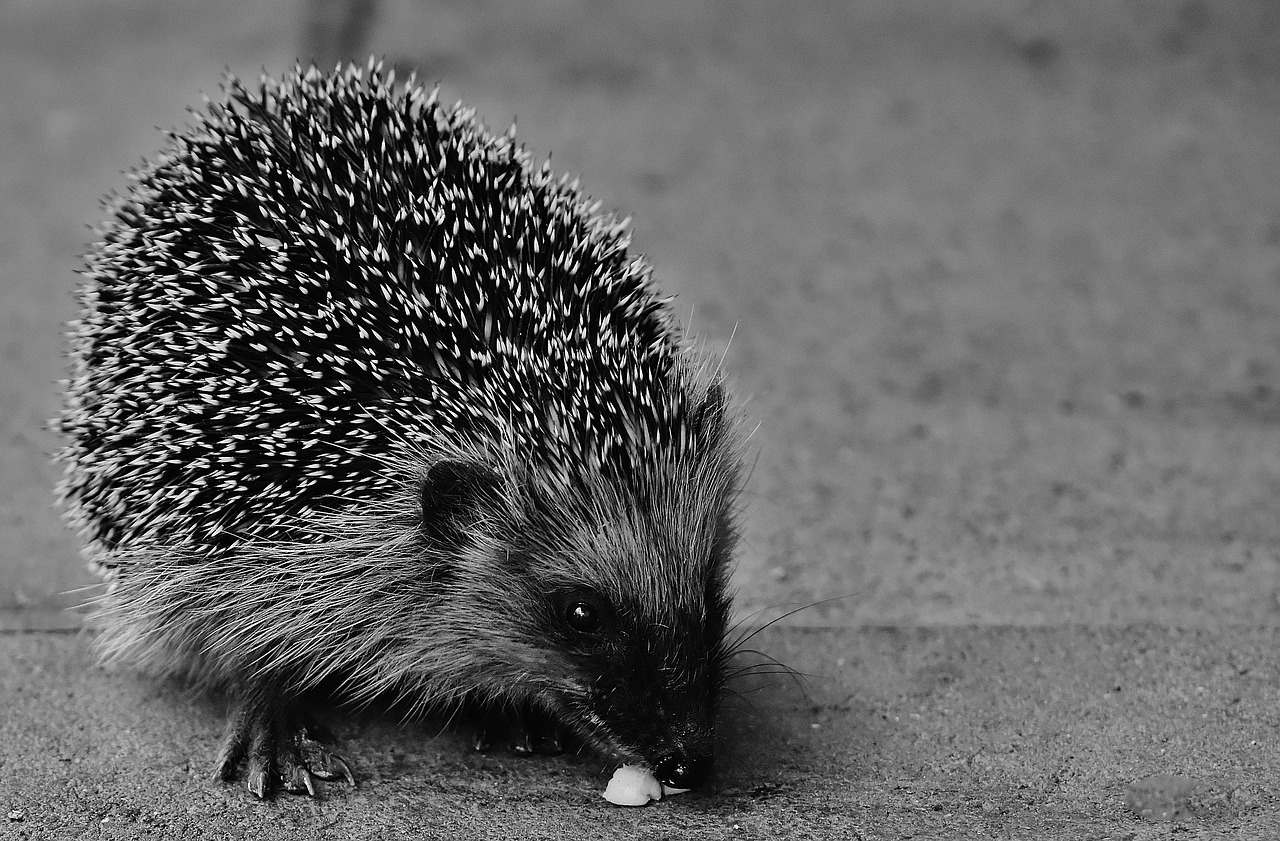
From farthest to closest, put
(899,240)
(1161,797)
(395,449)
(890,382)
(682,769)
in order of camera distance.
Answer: (899,240) → (890,382) → (395,449) → (1161,797) → (682,769)

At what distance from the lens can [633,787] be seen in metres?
4.76

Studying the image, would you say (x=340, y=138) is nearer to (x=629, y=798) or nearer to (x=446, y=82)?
(x=629, y=798)

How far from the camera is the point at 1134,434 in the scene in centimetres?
788

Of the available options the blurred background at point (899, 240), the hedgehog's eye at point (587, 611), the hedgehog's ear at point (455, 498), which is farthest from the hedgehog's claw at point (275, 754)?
the blurred background at point (899, 240)

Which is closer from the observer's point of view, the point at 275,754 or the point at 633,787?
the point at 633,787

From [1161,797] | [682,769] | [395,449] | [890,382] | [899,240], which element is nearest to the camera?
[682,769]

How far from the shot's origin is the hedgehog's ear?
15.8 feet

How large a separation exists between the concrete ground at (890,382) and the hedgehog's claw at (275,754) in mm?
94

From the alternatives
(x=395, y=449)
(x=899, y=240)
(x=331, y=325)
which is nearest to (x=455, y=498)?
(x=395, y=449)

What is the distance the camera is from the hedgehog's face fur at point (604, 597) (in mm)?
4531

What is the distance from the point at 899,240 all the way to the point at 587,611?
6.26m

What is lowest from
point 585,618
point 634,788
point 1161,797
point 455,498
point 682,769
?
point 634,788

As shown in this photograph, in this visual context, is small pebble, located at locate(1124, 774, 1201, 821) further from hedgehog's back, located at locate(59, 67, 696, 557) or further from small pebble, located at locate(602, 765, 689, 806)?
hedgehog's back, located at locate(59, 67, 696, 557)

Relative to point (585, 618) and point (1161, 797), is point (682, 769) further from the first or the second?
point (1161, 797)
